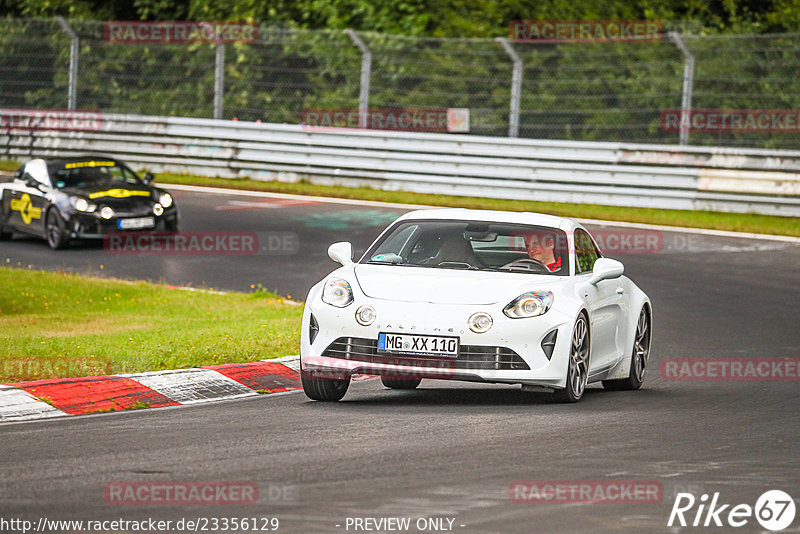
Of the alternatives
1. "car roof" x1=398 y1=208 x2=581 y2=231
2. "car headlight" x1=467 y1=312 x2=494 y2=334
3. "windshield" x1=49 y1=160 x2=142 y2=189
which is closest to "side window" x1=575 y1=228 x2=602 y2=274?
"car roof" x1=398 y1=208 x2=581 y2=231

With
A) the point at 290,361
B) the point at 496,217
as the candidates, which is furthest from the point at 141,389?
the point at 496,217

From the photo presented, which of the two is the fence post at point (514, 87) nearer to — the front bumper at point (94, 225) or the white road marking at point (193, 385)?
the front bumper at point (94, 225)

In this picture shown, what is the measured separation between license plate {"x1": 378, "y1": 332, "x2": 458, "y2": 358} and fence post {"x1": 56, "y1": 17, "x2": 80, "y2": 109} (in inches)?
830

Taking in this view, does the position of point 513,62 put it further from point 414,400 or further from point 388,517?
point 388,517

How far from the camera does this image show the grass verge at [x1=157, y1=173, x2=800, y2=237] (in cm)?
2247

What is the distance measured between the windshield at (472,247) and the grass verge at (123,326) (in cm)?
170

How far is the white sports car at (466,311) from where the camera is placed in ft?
30.3

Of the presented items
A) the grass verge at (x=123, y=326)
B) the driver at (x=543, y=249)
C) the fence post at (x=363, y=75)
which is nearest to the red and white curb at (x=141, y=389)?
the grass verge at (x=123, y=326)

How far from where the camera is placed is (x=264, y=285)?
56.3 feet

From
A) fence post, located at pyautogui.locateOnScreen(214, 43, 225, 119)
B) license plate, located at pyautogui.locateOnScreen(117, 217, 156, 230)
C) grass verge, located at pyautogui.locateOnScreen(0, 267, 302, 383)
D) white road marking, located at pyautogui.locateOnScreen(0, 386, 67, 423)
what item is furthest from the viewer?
fence post, located at pyautogui.locateOnScreen(214, 43, 225, 119)

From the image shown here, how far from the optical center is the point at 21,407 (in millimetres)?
8977

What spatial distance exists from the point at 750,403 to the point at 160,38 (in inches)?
951

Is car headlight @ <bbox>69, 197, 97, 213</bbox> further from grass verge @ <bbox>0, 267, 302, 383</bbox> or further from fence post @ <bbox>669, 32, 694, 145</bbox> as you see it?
fence post @ <bbox>669, 32, 694, 145</bbox>

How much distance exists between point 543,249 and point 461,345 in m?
1.59
